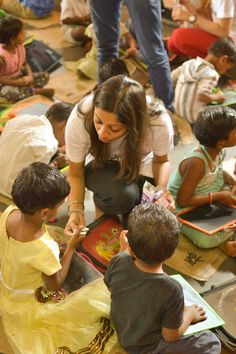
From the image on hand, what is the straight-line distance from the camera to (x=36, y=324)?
66.2 inches

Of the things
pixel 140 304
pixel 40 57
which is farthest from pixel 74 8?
pixel 140 304

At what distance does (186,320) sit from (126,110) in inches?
29.2

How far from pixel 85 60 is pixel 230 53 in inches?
38.5

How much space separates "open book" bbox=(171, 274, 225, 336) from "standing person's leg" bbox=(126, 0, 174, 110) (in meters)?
1.22

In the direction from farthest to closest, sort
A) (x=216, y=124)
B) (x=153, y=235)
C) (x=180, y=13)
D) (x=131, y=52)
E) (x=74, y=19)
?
(x=74, y=19)
(x=131, y=52)
(x=180, y=13)
(x=216, y=124)
(x=153, y=235)

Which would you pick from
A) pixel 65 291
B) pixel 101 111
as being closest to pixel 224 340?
pixel 65 291

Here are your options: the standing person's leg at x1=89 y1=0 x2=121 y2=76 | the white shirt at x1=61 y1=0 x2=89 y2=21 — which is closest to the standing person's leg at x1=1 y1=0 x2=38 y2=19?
the white shirt at x1=61 y1=0 x2=89 y2=21

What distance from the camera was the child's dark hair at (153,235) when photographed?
1.42 m

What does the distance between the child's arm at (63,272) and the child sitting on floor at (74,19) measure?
2.21 m

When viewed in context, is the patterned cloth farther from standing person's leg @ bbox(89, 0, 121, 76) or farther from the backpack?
standing person's leg @ bbox(89, 0, 121, 76)

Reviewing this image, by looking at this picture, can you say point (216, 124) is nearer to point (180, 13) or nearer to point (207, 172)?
point (207, 172)

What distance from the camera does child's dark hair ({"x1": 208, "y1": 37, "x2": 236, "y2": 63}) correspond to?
2934 mm

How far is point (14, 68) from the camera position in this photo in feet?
10.1

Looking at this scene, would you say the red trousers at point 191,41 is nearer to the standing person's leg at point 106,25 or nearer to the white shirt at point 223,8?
the white shirt at point 223,8
